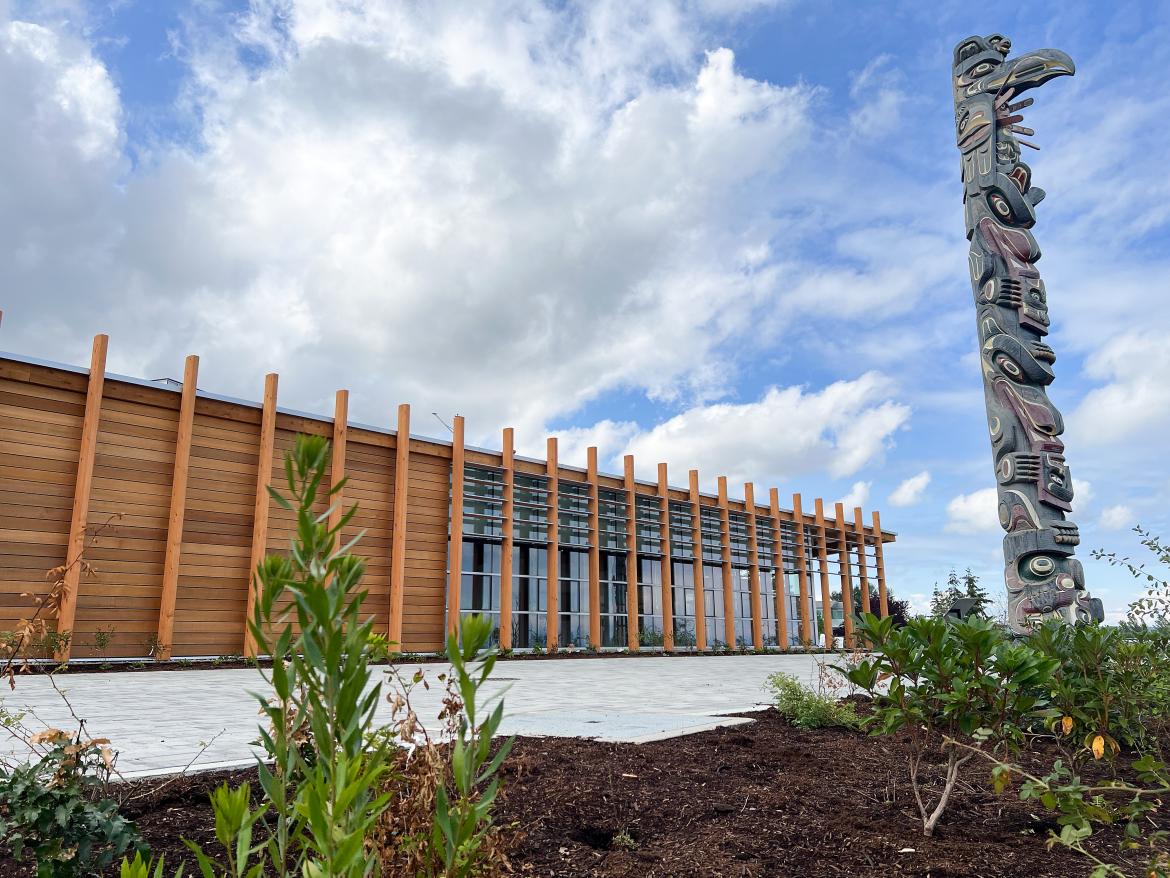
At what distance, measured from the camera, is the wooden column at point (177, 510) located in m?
13.0

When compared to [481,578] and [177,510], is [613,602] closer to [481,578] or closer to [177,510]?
[481,578]

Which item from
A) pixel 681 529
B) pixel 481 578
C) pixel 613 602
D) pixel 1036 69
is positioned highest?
pixel 1036 69

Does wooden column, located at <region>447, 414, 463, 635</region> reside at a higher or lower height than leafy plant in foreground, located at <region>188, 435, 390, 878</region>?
higher

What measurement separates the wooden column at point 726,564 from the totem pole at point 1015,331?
9.65m

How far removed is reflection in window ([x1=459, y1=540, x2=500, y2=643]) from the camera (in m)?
18.4

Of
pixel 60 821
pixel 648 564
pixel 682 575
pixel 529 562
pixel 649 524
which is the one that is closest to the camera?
pixel 60 821

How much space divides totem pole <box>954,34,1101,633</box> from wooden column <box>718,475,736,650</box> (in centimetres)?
965

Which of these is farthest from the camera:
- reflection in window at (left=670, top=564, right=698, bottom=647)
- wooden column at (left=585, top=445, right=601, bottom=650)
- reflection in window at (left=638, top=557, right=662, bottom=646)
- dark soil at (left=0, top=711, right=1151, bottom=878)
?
reflection in window at (left=670, top=564, right=698, bottom=647)

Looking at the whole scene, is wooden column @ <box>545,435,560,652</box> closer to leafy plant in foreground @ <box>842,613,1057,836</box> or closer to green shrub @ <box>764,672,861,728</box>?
green shrub @ <box>764,672,861,728</box>

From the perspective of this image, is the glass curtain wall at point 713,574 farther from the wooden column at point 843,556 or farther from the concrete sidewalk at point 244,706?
the concrete sidewalk at point 244,706

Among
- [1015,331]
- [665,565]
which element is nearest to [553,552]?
[665,565]

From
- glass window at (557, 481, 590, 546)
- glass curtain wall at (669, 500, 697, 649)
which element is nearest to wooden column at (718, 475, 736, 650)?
glass curtain wall at (669, 500, 697, 649)

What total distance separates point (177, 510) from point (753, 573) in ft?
54.6

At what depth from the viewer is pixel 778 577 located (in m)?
26.2
